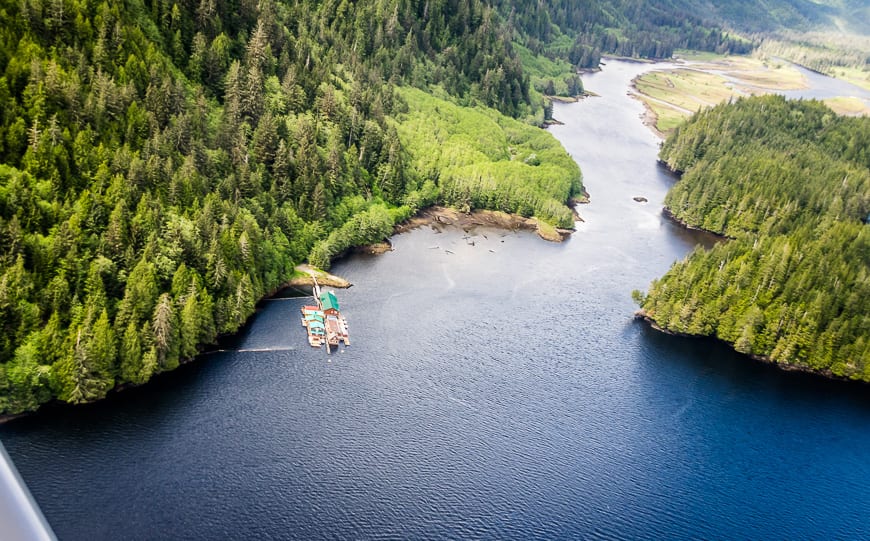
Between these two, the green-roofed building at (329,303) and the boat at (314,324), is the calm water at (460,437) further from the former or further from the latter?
the green-roofed building at (329,303)

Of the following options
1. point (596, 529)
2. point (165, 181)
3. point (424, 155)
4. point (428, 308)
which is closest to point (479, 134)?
point (424, 155)

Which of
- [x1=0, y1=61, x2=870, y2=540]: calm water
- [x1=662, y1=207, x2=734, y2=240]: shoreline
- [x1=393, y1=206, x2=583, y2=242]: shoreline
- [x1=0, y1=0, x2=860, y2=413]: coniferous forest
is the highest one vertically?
[x1=0, y1=0, x2=860, y2=413]: coniferous forest

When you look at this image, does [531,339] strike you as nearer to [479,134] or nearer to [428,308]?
[428,308]

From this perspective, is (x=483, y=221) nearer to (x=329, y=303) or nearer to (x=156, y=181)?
(x=329, y=303)

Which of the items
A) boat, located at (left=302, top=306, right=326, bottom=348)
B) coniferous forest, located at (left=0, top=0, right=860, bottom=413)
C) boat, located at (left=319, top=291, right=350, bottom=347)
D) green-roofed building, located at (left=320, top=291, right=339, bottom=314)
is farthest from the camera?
green-roofed building, located at (left=320, top=291, right=339, bottom=314)

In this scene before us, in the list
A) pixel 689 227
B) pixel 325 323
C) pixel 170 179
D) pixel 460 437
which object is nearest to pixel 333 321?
pixel 325 323

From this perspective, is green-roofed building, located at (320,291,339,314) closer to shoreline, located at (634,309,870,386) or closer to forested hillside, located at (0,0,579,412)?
forested hillside, located at (0,0,579,412)

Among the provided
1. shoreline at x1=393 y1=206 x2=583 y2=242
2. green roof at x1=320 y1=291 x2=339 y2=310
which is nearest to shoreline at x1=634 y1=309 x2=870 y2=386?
shoreline at x1=393 y1=206 x2=583 y2=242
